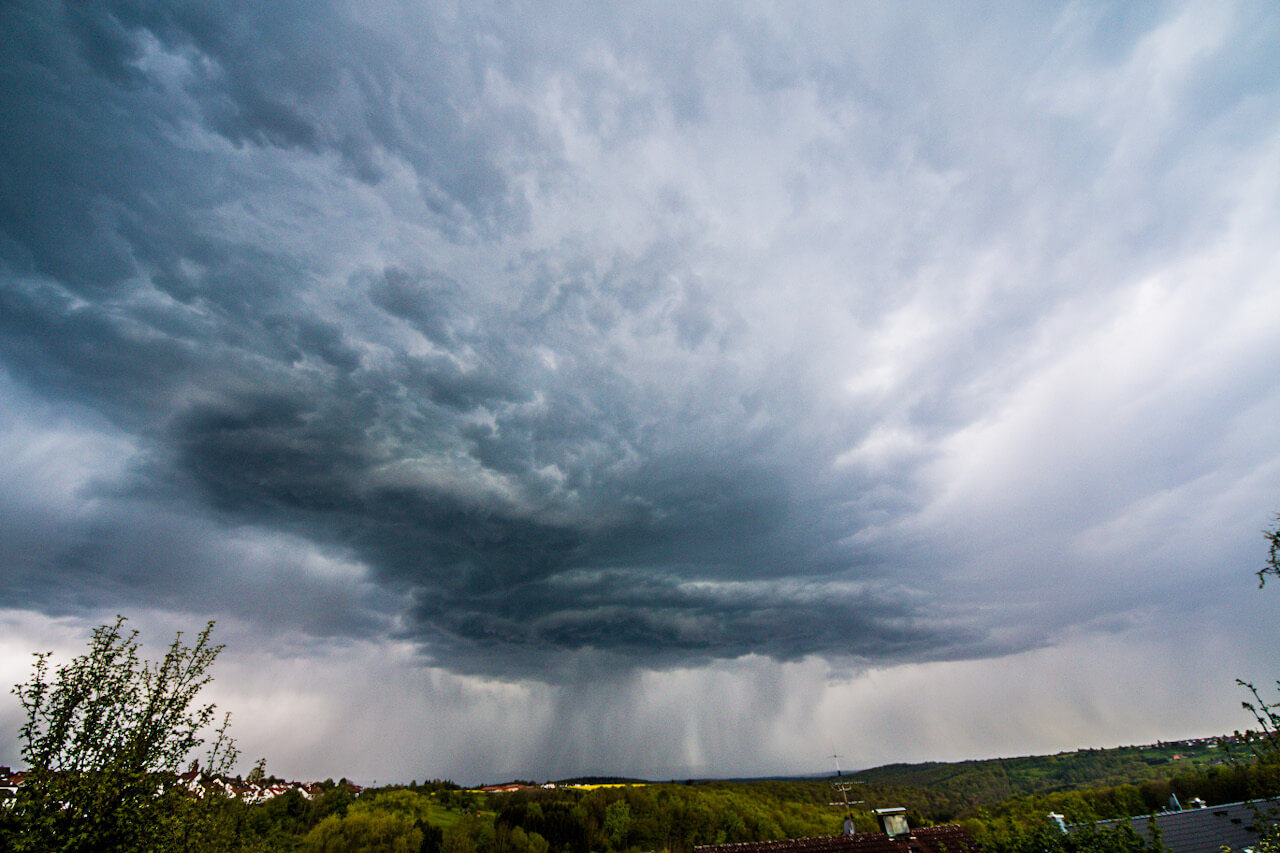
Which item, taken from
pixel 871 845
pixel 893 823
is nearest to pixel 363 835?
pixel 893 823

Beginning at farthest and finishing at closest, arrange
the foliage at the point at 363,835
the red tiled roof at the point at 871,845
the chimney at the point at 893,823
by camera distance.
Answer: the foliage at the point at 363,835 → the chimney at the point at 893,823 → the red tiled roof at the point at 871,845

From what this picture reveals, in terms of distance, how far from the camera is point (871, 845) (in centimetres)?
3316

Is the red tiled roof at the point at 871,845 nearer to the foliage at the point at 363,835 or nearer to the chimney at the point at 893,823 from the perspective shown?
the chimney at the point at 893,823

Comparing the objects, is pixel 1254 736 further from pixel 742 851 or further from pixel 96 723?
pixel 96 723

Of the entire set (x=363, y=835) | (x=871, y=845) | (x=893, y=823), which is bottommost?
(x=363, y=835)

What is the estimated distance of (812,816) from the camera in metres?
128

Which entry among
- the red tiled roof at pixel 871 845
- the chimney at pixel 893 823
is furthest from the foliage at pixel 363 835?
the chimney at pixel 893 823

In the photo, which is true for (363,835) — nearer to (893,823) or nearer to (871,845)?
(893,823)

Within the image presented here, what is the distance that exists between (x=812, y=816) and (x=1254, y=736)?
14184 cm

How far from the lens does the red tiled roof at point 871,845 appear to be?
108 feet

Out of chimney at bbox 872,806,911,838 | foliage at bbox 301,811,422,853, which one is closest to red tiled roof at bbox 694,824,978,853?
chimney at bbox 872,806,911,838

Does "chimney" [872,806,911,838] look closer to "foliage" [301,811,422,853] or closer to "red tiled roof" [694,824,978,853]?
"red tiled roof" [694,824,978,853]

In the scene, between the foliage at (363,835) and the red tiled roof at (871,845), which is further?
the foliage at (363,835)

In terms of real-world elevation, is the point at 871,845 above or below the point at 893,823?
below
